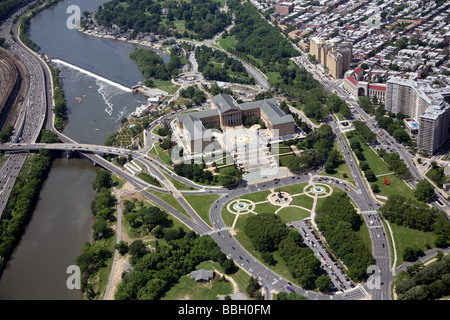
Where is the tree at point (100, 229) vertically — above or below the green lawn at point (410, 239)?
above

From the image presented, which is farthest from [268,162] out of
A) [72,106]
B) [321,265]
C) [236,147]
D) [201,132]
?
[72,106]

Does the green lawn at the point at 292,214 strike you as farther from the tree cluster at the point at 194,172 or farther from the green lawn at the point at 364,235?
the tree cluster at the point at 194,172

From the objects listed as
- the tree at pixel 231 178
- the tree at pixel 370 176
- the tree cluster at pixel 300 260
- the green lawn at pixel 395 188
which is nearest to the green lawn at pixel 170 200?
the tree at pixel 231 178

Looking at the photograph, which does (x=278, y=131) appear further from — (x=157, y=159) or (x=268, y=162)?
(x=157, y=159)

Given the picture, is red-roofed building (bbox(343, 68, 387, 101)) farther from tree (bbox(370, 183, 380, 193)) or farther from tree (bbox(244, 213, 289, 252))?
tree (bbox(244, 213, 289, 252))

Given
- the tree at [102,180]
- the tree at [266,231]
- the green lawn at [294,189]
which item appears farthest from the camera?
the tree at [102,180]

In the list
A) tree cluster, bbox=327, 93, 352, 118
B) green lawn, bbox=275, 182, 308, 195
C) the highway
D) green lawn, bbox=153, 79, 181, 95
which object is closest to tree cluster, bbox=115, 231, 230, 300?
green lawn, bbox=275, 182, 308, 195
